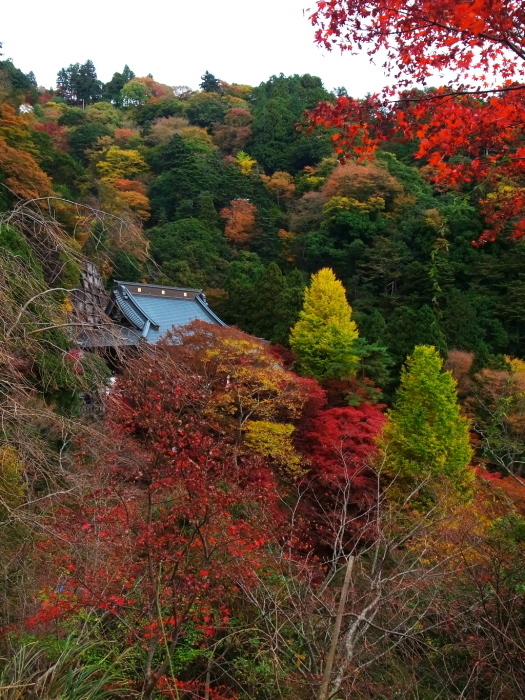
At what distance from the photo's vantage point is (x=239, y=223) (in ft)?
86.1

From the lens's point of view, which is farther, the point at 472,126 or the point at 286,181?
the point at 286,181

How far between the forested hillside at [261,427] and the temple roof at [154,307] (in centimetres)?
168

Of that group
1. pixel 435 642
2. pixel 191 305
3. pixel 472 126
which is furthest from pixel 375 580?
pixel 191 305

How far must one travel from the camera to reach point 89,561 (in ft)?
15.9

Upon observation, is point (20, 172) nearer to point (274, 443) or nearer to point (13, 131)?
point (13, 131)

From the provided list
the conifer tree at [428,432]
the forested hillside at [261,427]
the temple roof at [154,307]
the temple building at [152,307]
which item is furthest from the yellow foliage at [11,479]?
the temple roof at [154,307]

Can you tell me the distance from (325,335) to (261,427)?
4.40m

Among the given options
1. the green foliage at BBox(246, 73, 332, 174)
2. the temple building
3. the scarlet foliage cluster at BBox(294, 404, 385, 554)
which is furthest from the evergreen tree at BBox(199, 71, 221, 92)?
the scarlet foliage cluster at BBox(294, 404, 385, 554)

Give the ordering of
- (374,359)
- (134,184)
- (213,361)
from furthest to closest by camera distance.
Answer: (134,184)
(374,359)
(213,361)

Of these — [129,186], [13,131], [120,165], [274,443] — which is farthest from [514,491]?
[120,165]

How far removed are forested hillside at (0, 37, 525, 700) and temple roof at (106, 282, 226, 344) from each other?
5.52 ft

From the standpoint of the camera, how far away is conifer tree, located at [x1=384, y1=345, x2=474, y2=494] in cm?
1021

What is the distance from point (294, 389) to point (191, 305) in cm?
857

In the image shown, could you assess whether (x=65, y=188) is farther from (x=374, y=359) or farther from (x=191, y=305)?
(x=374, y=359)
